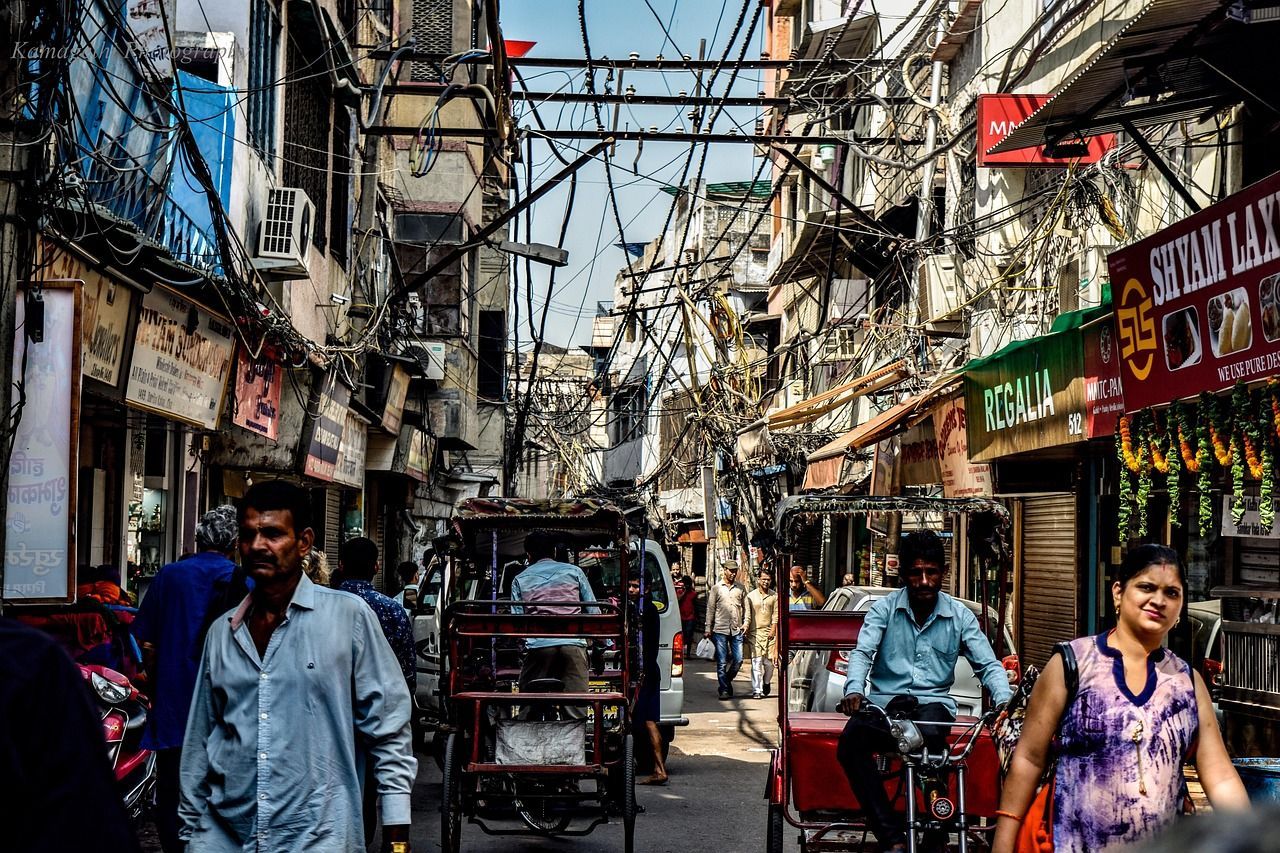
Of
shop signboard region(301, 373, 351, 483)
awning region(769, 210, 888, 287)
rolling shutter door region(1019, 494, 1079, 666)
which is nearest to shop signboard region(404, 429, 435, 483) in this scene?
shop signboard region(301, 373, 351, 483)

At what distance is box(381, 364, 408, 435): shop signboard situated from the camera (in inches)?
872

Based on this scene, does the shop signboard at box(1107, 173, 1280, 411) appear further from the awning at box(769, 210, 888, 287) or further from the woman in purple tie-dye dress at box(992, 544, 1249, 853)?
the awning at box(769, 210, 888, 287)

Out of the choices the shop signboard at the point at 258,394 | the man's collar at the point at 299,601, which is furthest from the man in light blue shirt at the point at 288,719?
the shop signboard at the point at 258,394

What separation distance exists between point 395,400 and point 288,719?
62.1ft

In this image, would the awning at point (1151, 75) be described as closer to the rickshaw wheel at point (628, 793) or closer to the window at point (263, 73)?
the rickshaw wheel at point (628, 793)

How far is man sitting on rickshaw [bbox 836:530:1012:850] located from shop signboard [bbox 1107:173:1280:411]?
2.30 m

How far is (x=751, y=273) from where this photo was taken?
4597 cm

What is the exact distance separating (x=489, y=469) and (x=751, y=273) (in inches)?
445

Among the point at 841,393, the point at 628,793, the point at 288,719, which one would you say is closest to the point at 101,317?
the point at 628,793

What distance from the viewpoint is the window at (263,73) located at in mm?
14234

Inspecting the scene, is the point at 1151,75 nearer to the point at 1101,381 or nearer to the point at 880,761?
the point at 1101,381

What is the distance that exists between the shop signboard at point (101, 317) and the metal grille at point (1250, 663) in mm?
6800

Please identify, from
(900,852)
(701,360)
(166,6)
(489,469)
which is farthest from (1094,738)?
(701,360)

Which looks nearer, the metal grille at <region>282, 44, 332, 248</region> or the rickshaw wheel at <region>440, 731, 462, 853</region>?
the rickshaw wheel at <region>440, 731, 462, 853</region>
